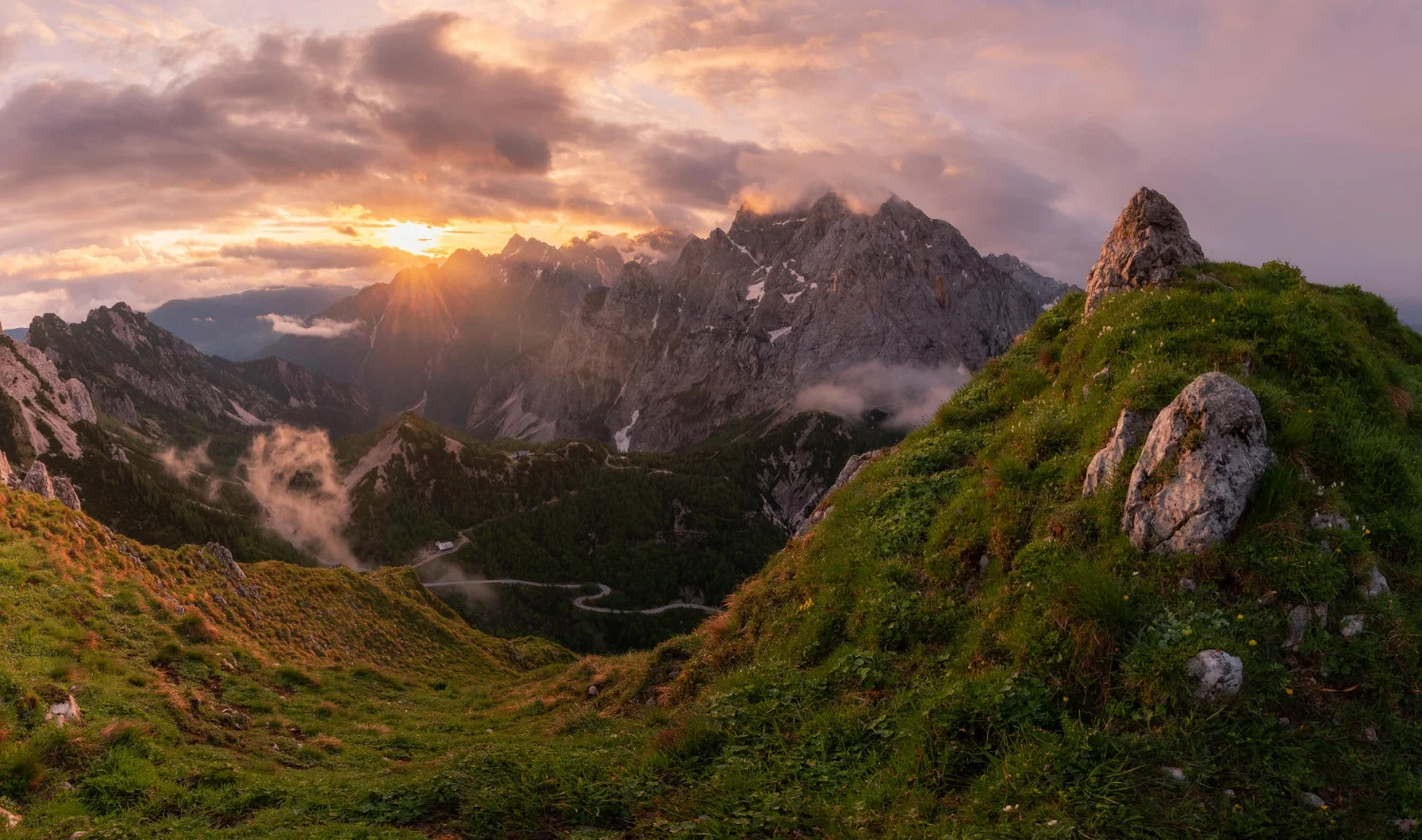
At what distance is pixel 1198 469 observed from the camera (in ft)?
35.7

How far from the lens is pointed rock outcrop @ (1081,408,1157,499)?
12453 mm

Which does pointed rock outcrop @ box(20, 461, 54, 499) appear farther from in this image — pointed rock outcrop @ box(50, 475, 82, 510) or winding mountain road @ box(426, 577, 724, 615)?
winding mountain road @ box(426, 577, 724, 615)

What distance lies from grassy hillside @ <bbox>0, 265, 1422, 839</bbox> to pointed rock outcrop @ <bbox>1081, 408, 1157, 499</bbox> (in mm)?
313

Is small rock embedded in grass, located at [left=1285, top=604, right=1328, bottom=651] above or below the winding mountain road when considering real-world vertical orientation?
above

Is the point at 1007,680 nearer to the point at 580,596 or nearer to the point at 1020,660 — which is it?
the point at 1020,660

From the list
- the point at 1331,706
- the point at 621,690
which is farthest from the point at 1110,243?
the point at 621,690

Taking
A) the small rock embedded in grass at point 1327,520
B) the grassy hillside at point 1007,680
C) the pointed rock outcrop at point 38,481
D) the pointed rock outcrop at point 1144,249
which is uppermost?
the pointed rock outcrop at point 1144,249

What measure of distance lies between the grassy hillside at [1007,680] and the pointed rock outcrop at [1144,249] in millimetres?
2358

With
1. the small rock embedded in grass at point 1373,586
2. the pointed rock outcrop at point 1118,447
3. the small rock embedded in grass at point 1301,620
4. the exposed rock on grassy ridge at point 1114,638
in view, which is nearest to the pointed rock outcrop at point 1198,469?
the exposed rock on grassy ridge at point 1114,638

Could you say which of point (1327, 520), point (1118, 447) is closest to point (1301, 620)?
point (1327, 520)

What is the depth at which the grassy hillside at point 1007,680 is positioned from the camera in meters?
8.48

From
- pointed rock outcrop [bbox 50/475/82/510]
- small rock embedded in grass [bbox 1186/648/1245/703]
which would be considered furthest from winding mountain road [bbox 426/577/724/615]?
small rock embedded in grass [bbox 1186/648/1245/703]

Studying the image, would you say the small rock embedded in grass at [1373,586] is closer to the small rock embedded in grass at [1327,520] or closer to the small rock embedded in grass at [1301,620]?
the small rock embedded in grass at [1301,620]

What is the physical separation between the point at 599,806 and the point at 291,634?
37.7 meters
